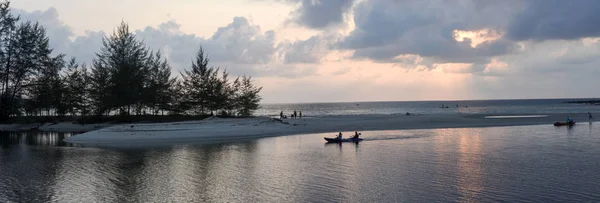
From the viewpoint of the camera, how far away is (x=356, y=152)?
34656mm

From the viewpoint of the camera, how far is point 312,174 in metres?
24.3

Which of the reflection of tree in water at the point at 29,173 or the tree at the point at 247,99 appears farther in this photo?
the tree at the point at 247,99

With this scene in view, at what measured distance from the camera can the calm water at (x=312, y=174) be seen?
19031mm

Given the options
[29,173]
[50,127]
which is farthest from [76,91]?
[29,173]

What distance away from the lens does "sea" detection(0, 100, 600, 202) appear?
1903 cm

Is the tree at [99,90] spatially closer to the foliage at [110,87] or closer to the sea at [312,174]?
the foliage at [110,87]

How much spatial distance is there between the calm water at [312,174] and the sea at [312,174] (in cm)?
5

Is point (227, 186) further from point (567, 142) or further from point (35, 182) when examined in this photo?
point (567, 142)

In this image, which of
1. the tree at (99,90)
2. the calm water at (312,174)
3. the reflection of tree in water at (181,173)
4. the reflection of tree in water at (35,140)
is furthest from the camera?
the tree at (99,90)

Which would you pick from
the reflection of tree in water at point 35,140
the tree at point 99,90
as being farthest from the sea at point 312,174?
the tree at point 99,90

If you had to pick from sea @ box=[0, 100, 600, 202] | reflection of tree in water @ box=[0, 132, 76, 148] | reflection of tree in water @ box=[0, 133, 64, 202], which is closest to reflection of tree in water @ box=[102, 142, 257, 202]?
sea @ box=[0, 100, 600, 202]

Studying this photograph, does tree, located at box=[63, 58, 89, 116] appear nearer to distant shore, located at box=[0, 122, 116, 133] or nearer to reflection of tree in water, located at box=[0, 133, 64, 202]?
distant shore, located at box=[0, 122, 116, 133]

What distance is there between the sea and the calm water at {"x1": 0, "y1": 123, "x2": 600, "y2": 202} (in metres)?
0.05

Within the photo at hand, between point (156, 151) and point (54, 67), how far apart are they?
50.2 metres
